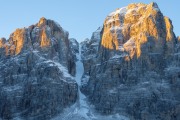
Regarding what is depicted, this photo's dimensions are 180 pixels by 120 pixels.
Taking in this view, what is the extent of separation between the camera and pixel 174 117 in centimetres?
19988
